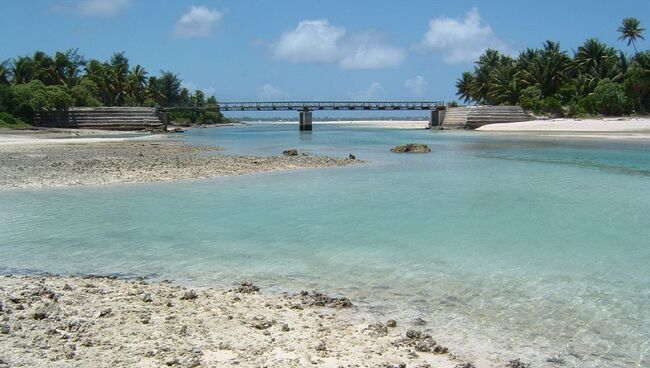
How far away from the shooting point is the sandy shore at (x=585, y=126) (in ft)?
200

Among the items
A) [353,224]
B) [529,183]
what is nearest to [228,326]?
[353,224]

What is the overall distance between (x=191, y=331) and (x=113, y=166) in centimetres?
2016

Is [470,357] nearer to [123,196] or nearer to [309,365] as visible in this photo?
[309,365]

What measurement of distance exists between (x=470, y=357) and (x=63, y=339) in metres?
4.08

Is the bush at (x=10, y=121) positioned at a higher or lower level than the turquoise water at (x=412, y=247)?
higher

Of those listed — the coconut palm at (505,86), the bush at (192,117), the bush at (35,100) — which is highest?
the coconut palm at (505,86)

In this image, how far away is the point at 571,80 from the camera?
8631 cm

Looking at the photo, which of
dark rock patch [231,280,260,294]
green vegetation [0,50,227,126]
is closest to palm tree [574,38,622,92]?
green vegetation [0,50,227,126]

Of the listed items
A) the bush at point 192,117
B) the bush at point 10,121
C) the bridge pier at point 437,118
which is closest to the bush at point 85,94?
the bush at point 10,121

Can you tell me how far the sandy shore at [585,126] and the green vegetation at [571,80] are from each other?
578cm

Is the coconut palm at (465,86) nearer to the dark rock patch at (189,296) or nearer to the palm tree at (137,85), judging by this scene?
the palm tree at (137,85)

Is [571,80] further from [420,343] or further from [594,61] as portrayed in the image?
[420,343]

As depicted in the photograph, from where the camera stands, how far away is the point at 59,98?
69.3 metres

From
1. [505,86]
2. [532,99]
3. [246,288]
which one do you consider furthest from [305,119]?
[246,288]
